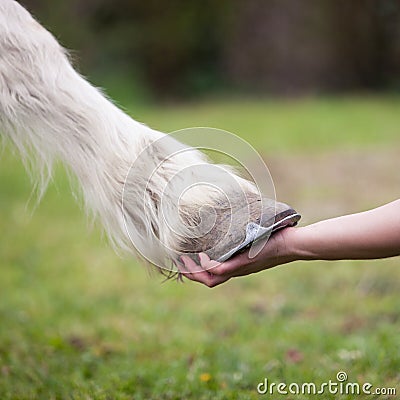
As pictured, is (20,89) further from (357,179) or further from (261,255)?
(357,179)

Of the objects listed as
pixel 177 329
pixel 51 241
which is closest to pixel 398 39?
pixel 51 241

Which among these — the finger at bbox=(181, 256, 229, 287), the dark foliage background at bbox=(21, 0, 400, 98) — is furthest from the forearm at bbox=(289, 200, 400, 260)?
the dark foliage background at bbox=(21, 0, 400, 98)

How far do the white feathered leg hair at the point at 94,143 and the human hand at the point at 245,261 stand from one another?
0.20 ft

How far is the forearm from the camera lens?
203cm

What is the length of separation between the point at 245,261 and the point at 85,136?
61cm

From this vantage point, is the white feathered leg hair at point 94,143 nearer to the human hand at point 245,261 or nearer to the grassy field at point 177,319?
the human hand at point 245,261

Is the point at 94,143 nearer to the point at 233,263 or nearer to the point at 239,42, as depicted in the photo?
the point at 233,263

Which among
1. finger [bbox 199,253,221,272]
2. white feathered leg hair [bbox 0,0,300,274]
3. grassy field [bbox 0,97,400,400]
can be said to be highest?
white feathered leg hair [bbox 0,0,300,274]

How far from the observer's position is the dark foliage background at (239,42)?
627 inches

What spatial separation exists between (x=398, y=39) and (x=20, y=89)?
14.3 meters

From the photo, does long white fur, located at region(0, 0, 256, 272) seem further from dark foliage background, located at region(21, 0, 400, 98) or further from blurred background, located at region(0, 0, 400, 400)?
dark foliage background, located at region(21, 0, 400, 98)

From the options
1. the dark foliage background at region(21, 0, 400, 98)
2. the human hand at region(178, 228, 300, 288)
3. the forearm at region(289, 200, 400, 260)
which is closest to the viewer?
the forearm at region(289, 200, 400, 260)

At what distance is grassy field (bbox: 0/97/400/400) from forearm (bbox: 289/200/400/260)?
2.56 ft

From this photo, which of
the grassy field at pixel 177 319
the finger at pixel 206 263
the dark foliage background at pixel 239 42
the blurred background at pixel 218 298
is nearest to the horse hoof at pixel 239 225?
the finger at pixel 206 263
